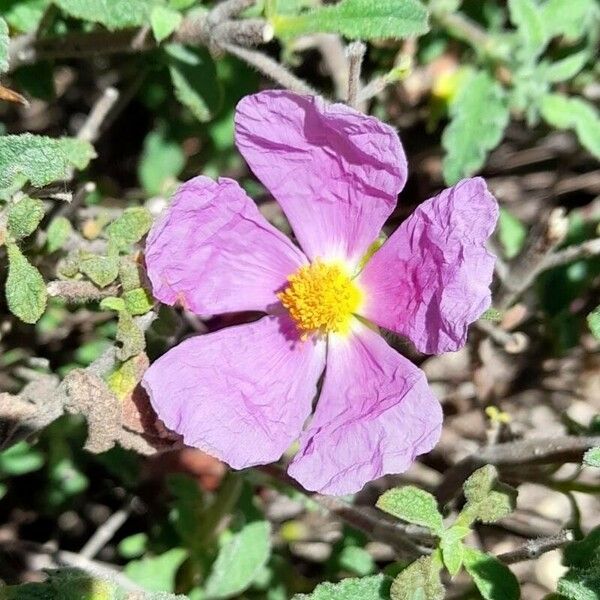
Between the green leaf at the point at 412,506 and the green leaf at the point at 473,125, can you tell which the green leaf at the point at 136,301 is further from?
the green leaf at the point at 473,125

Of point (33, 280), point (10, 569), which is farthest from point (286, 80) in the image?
point (10, 569)

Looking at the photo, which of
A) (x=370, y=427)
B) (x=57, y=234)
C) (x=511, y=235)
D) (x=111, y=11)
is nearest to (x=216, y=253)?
(x=57, y=234)

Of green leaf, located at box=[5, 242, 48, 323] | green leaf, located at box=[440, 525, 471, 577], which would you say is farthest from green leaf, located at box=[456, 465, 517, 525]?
green leaf, located at box=[5, 242, 48, 323]

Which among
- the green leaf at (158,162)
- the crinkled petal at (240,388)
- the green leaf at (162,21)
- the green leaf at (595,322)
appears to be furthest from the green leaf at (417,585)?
the green leaf at (158,162)

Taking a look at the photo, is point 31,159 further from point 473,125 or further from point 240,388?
point 473,125

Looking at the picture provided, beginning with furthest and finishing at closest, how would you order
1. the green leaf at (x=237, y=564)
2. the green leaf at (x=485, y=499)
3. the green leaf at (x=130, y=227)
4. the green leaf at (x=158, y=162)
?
the green leaf at (x=158, y=162), the green leaf at (x=237, y=564), the green leaf at (x=130, y=227), the green leaf at (x=485, y=499)

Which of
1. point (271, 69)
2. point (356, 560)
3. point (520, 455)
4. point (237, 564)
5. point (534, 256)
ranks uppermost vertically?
point (271, 69)

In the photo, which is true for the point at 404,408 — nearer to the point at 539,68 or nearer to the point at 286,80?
the point at 286,80
